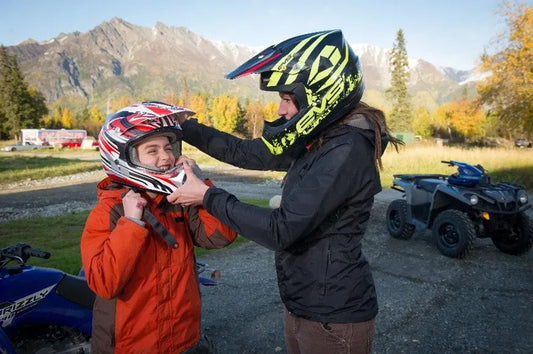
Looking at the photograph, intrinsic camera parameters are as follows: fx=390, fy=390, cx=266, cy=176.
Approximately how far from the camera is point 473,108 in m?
24.0

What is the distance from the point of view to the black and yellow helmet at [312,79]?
189 cm

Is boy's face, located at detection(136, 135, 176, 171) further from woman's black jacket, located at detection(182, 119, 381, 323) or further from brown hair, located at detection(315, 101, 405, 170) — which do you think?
brown hair, located at detection(315, 101, 405, 170)

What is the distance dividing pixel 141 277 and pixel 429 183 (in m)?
6.73

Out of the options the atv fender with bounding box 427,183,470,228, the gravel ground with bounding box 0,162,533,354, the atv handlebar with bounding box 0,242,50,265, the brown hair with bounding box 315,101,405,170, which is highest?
the brown hair with bounding box 315,101,405,170

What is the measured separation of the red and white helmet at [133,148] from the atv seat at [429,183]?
21.3 ft

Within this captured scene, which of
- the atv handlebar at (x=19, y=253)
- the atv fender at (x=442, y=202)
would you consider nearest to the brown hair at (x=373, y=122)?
the atv handlebar at (x=19, y=253)

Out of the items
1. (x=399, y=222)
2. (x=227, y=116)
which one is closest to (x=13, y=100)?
(x=227, y=116)

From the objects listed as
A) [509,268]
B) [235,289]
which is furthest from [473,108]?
[235,289]

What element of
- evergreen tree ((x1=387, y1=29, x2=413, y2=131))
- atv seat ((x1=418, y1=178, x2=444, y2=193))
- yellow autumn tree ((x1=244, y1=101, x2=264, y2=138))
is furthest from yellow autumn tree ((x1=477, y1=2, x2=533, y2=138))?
yellow autumn tree ((x1=244, y1=101, x2=264, y2=138))

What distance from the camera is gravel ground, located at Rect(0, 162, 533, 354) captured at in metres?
4.09

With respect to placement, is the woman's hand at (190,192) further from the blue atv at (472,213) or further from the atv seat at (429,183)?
the atv seat at (429,183)

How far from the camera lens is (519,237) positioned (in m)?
6.82

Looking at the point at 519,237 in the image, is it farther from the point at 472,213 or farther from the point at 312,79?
the point at 312,79

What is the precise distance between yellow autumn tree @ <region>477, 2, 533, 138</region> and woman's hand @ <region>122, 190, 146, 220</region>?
887 inches
